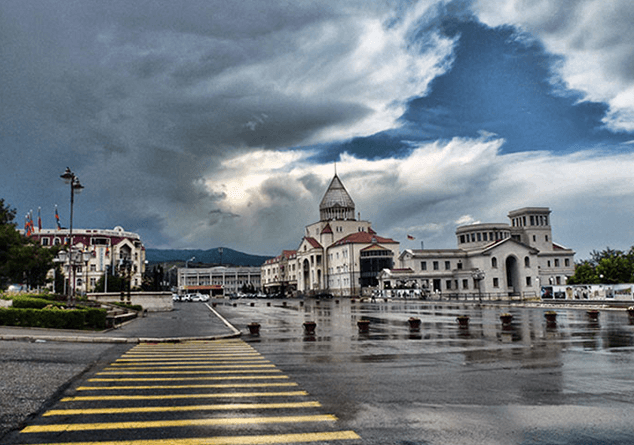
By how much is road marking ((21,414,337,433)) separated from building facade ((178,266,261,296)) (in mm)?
173475

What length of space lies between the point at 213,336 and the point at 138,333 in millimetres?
3901

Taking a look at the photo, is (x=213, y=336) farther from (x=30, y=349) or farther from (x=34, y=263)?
(x=34, y=263)

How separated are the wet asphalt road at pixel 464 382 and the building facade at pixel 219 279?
532ft

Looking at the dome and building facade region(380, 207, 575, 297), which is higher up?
the dome

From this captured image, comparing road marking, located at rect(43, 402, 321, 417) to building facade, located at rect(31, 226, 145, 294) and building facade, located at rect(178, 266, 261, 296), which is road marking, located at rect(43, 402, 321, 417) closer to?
building facade, located at rect(31, 226, 145, 294)

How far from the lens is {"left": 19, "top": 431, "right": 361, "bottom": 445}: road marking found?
692cm

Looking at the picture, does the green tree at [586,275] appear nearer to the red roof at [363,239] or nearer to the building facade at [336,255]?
the building facade at [336,255]

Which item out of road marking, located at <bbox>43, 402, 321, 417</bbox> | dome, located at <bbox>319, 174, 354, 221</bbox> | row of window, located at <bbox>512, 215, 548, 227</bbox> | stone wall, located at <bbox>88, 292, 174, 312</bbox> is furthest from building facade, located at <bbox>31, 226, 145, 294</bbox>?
road marking, located at <bbox>43, 402, 321, 417</bbox>

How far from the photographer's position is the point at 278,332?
27172 mm

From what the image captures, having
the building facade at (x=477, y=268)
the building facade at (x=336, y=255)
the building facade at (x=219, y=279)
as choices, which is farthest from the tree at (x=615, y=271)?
the building facade at (x=219, y=279)

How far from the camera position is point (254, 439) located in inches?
282

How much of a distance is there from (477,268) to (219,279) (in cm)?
11293

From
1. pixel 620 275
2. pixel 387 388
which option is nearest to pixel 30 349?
pixel 387 388

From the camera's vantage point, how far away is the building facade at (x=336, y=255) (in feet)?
400
